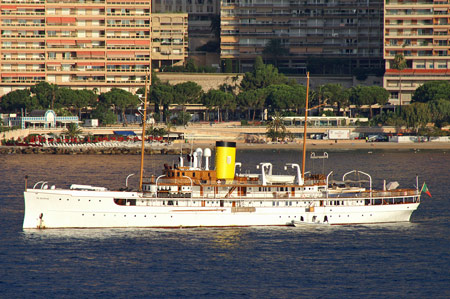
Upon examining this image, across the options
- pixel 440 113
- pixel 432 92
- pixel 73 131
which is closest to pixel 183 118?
pixel 73 131

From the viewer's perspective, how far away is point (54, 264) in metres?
60.5

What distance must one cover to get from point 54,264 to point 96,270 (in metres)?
3.39

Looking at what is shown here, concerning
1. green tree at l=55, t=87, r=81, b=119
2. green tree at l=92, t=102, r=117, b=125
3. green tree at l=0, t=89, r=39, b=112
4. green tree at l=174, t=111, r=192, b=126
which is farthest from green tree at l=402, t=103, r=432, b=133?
green tree at l=0, t=89, r=39, b=112

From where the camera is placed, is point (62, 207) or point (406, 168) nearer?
point (62, 207)

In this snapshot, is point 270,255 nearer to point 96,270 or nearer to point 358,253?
point 358,253

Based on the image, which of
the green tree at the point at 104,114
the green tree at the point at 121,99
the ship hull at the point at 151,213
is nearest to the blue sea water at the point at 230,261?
the ship hull at the point at 151,213

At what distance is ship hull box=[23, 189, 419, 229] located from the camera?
6812 cm

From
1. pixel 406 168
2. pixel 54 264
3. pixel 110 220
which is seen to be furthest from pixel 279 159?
pixel 54 264

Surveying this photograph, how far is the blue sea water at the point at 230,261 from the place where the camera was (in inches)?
2170

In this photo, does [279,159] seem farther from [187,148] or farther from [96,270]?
[96,270]

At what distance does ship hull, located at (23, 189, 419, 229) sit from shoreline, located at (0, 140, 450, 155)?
84511 mm

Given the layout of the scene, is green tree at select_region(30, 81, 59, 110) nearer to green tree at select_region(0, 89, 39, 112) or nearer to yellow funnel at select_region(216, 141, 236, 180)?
green tree at select_region(0, 89, 39, 112)

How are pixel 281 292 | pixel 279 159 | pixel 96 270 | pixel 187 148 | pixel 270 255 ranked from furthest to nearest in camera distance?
pixel 187 148
pixel 279 159
pixel 270 255
pixel 96 270
pixel 281 292

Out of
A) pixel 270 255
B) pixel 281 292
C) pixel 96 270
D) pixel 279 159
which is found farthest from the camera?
pixel 279 159
